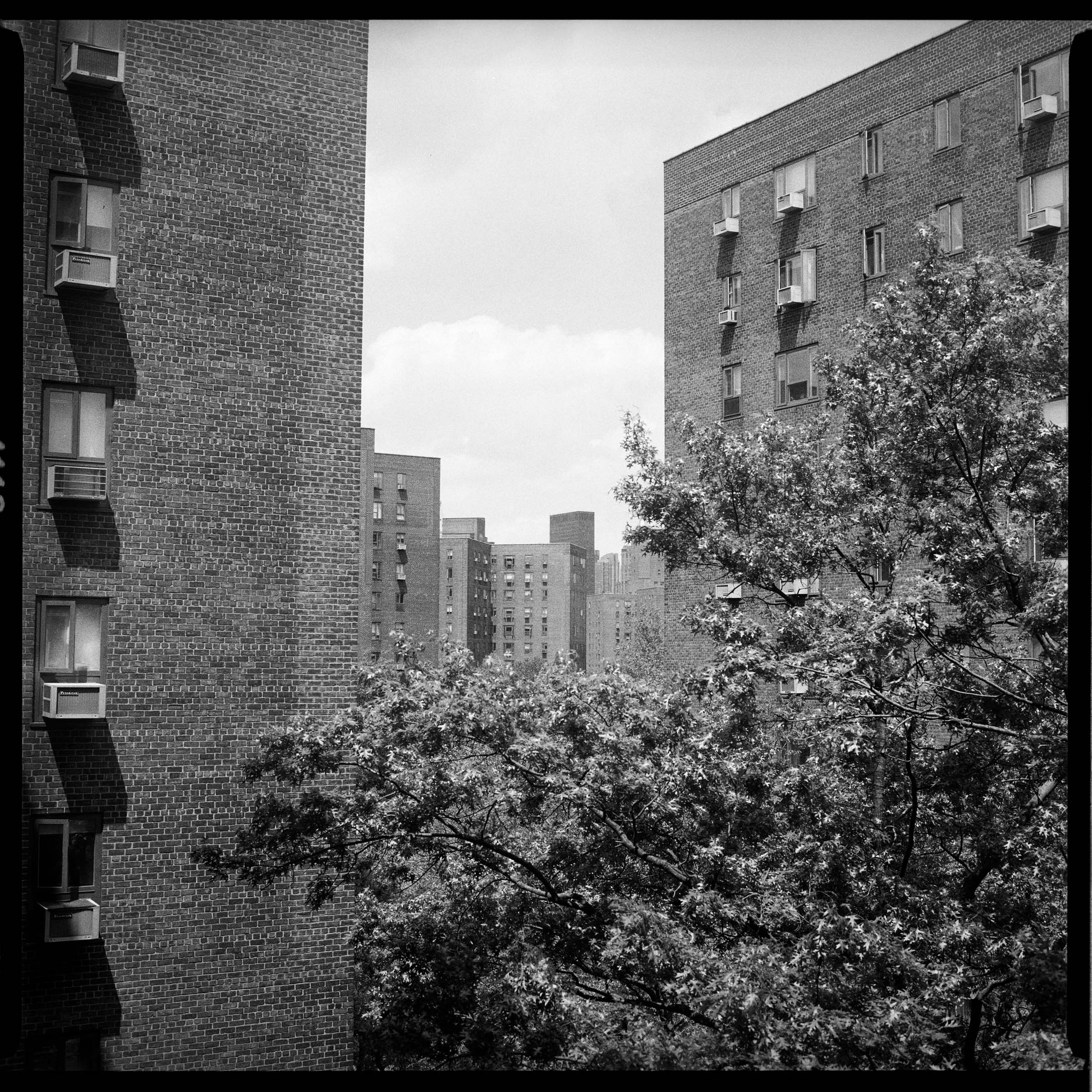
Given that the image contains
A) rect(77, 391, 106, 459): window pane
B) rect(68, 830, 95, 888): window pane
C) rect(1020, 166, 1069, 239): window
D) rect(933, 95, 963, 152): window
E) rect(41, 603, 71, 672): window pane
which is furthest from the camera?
rect(933, 95, 963, 152): window

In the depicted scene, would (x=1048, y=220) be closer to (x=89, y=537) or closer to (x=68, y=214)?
(x=68, y=214)

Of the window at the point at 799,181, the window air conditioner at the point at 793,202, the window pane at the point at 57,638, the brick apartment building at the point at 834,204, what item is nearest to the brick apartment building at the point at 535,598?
the brick apartment building at the point at 834,204

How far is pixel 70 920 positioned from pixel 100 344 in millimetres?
5113

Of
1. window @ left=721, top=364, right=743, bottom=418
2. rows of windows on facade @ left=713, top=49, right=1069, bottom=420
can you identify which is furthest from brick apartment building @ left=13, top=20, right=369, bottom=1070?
window @ left=721, top=364, right=743, bottom=418

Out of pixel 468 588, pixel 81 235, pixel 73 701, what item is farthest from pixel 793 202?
pixel 468 588

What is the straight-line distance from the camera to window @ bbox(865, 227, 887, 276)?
2330cm

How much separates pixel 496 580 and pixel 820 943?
8369 cm

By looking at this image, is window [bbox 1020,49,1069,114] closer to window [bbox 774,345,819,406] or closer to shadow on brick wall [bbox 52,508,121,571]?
window [bbox 774,345,819,406]

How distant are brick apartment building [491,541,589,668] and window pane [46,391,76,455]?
78.7 m

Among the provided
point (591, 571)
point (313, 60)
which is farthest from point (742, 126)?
point (591, 571)

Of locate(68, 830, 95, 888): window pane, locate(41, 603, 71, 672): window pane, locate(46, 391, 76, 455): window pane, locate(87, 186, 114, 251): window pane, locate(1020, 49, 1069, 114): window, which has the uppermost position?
locate(1020, 49, 1069, 114): window

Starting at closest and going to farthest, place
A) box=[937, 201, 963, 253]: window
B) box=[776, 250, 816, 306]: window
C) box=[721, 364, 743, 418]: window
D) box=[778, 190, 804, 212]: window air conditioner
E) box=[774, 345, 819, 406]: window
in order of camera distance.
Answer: box=[937, 201, 963, 253]: window → box=[774, 345, 819, 406]: window → box=[776, 250, 816, 306]: window → box=[778, 190, 804, 212]: window air conditioner → box=[721, 364, 743, 418]: window

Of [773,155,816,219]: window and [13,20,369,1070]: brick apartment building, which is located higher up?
[773,155,816,219]: window
